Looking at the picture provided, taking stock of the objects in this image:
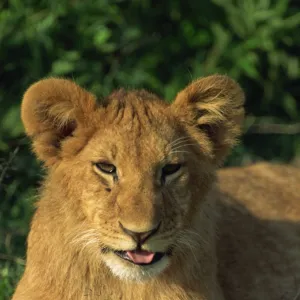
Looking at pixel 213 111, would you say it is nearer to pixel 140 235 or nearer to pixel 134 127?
pixel 134 127

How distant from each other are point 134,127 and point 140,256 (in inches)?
18.3

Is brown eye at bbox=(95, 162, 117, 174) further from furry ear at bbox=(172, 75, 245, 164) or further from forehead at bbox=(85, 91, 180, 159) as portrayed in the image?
furry ear at bbox=(172, 75, 245, 164)

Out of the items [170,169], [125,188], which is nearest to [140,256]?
[125,188]

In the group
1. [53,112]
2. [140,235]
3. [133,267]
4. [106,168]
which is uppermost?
[53,112]

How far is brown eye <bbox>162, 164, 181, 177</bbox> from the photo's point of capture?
10.9ft

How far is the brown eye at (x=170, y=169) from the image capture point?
3322 millimetres

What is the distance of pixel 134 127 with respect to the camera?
11.0 feet

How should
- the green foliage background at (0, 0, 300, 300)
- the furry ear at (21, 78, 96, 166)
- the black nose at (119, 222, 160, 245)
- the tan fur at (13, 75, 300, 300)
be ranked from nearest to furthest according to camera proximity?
the black nose at (119, 222, 160, 245), the tan fur at (13, 75, 300, 300), the furry ear at (21, 78, 96, 166), the green foliage background at (0, 0, 300, 300)

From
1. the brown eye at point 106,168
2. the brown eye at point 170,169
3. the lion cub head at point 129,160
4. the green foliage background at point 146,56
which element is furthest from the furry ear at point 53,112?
the green foliage background at point 146,56

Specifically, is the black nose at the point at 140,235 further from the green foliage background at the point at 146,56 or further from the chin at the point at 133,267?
the green foliage background at the point at 146,56

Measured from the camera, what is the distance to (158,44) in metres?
6.54

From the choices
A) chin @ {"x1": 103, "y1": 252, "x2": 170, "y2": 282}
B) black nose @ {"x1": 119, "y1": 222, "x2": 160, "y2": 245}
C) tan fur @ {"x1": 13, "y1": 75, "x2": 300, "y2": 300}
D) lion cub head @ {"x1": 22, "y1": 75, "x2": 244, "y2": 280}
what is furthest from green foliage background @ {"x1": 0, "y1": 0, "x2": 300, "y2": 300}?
black nose @ {"x1": 119, "y1": 222, "x2": 160, "y2": 245}

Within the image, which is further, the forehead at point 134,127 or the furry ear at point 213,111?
the furry ear at point 213,111

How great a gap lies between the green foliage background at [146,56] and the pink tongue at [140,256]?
68.9 inches
